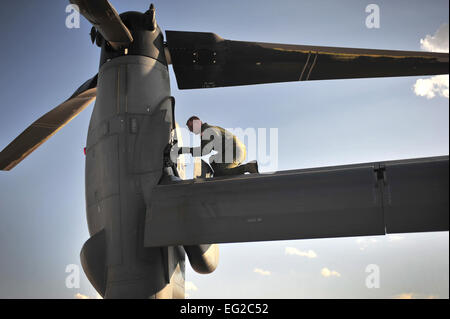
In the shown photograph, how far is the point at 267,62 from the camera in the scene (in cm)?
740

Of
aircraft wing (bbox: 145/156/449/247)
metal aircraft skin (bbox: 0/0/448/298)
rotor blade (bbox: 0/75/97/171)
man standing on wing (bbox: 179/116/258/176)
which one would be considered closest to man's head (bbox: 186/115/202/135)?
man standing on wing (bbox: 179/116/258/176)

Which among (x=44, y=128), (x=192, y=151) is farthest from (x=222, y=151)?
(x=44, y=128)

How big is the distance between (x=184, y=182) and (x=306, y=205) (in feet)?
6.15

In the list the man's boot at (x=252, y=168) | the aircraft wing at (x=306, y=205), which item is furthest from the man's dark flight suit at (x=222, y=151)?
the aircraft wing at (x=306, y=205)

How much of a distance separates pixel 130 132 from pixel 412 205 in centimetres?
418

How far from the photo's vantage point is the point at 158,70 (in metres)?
7.54

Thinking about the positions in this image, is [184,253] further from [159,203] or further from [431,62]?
[431,62]

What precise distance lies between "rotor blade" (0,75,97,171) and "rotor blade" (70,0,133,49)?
4.98ft

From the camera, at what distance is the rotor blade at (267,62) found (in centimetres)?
671

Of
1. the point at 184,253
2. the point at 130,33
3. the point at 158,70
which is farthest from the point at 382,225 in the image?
the point at 130,33

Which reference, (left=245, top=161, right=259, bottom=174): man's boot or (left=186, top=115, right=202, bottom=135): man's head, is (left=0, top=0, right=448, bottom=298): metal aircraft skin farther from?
(left=245, top=161, right=259, bottom=174): man's boot

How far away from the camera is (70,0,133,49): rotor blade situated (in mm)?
6242

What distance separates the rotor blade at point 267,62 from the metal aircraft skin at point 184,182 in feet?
0.06
